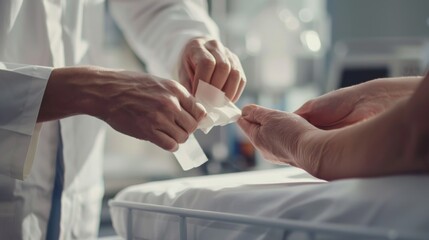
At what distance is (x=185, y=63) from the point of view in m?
1.03

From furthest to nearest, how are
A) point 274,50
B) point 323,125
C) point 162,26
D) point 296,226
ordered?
1. point 274,50
2. point 162,26
3. point 323,125
4. point 296,226

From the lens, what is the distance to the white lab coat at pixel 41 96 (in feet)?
2.63

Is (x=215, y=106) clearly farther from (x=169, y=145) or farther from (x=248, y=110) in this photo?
(x=169, y=145)

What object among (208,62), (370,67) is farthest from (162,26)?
(370,67)

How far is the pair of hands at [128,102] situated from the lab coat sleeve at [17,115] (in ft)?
0.06

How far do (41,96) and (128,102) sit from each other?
110 mm

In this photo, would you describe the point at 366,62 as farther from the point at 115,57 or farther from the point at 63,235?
the point at 63,235

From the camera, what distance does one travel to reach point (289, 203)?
63cm

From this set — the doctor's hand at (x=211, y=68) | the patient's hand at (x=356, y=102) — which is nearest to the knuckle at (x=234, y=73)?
the doctor's hand at (x=211, y=68)

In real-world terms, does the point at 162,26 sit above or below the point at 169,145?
above

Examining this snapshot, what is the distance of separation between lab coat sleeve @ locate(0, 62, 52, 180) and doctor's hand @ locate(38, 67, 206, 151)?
0.08 feet

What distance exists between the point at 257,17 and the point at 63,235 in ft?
5.36

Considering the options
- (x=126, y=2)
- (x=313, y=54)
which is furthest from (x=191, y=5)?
(x=313, y=54)

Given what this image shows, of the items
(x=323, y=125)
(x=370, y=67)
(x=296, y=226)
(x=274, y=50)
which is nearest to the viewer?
(x=296, y=226)
